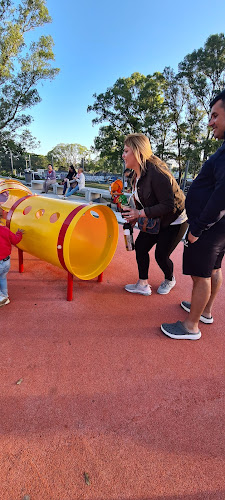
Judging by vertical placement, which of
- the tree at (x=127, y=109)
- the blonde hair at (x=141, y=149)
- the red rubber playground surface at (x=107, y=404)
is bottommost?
the red rubber playground surface at (x=107, y=404)

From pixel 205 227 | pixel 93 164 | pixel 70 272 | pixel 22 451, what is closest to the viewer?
pixel 22 451

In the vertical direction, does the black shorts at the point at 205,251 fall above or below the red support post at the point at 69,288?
above

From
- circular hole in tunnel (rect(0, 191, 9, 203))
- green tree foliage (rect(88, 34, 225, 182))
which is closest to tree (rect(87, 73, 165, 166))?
green tree foliage (rect(88, 34, 225, 182))

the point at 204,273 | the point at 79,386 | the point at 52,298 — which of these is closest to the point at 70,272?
the point at 52,298

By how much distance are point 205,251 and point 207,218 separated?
33 cm

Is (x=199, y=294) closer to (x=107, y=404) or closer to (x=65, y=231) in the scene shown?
(x=107, y=404)

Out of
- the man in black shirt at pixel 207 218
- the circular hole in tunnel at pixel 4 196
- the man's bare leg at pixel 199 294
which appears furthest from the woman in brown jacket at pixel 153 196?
the circular hole in tunnel at pixel 4 196

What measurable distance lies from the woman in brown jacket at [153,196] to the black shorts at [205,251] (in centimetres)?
62

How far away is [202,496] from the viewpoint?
1.36 metres

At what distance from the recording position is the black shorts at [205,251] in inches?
80.1

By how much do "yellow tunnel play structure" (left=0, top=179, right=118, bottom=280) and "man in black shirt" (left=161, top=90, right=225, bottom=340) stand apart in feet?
3.99

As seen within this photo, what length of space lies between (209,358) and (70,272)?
65.0 inches

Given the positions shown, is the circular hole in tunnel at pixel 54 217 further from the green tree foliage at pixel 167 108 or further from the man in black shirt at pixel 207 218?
the green tree foliage at pixel 167 108

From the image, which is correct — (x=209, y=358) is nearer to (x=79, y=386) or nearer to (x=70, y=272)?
(x=79, y=386)
